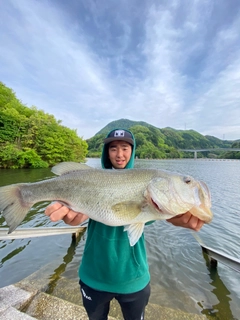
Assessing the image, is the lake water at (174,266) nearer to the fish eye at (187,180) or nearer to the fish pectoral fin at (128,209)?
the fish pectoral fin at (128,209)

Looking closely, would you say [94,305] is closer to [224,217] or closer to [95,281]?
[95,281]

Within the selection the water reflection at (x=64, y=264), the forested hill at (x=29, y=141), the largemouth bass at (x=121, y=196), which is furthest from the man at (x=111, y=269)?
the forested hill at (x=29, y=141)

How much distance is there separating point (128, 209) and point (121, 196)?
0.50ft

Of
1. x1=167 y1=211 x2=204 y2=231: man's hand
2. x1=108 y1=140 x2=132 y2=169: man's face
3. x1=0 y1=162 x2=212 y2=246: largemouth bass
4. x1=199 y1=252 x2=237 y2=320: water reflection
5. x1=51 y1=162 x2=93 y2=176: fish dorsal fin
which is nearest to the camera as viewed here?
x1=0 y1=162 x2=212 y2=246: largemouth bass

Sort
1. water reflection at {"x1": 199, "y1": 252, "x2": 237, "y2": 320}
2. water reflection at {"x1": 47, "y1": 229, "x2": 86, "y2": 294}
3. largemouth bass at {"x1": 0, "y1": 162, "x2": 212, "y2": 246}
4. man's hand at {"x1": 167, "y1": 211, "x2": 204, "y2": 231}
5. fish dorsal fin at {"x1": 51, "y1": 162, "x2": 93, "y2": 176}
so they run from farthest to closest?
water reflection at {"x1": 47, "y1": 229, "x2": 86, "y2": 294} < water reflection at {"x1": 199, "y1": 252, "x2": 237, "y2": 320} < fish dorsal fin at {"x1": 51, "y1": 162, "x2": 93, "y2": 176} < man's hand at {"x1": 167, "y1": 211, "x2": 204, "y2": 231} < largemouth bass at {"x1": 0, "y1": 162, "x2": 212, "y2": 246}

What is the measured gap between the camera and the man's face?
2.52 m

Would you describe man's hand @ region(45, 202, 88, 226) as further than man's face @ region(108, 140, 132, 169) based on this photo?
No

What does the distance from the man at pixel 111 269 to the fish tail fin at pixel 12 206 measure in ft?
1.18

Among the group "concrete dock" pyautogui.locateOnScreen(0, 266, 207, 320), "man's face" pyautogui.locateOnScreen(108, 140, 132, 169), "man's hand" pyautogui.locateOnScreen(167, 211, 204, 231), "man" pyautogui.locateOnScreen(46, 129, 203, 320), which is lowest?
"concrete dock" pyautogui.locateOnScreen(0, 266, 207, 320)

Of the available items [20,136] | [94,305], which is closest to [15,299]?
[94,305]

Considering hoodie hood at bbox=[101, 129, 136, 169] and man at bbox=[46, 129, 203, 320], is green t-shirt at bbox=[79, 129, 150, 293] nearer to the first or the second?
man at bbox=[46, 129, 203, 320]

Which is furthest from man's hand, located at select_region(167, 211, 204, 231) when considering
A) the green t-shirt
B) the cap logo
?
the cap logo

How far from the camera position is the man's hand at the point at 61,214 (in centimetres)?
195

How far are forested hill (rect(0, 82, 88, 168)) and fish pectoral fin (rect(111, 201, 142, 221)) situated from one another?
112ft
